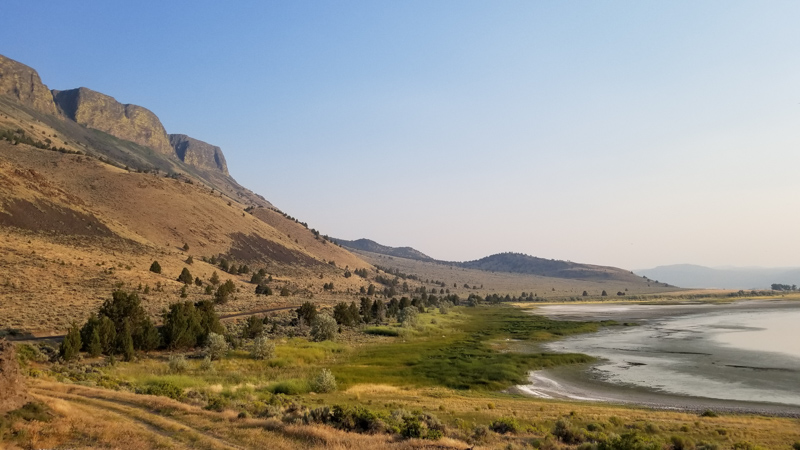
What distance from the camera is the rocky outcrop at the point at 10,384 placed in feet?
51.2

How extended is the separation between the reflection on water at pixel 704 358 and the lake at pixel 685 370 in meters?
0.08

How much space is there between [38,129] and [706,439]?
222m

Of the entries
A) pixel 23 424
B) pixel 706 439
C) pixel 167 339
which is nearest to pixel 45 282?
pixel 167 339

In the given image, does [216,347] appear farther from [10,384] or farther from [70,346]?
[10,384]

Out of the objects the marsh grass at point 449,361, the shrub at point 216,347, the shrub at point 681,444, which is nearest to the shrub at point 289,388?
the marsh grass at point 449,361

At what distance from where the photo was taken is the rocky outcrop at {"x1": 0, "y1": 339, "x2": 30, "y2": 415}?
51.2 feet

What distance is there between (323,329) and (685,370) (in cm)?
3838

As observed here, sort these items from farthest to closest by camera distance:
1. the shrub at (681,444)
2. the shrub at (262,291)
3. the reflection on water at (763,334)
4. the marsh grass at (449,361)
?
the shrub at (262,291) < the reflection on water at (763,334) < the marsh grass at (449,361) < the shrub at (681,444)

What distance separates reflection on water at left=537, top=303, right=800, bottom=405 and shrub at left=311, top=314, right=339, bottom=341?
2865 centimetres

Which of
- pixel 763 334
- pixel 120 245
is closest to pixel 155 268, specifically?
pixel 120 245

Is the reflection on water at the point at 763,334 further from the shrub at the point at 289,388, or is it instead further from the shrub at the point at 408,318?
the shrub at the point at 289,388

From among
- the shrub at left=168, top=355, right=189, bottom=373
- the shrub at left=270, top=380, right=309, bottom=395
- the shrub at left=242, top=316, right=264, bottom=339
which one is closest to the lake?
the shrub at left=270, top=380, right=309, bottom=395

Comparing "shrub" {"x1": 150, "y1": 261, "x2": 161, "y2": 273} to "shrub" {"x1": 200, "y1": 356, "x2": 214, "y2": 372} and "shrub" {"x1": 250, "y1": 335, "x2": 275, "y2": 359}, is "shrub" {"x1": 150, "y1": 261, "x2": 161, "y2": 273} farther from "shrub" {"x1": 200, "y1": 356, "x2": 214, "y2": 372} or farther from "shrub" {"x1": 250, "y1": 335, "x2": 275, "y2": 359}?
"shrub" {"x1": 200, "y1": 356, "x2": 214, "y2": 372}

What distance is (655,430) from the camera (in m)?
23.4
